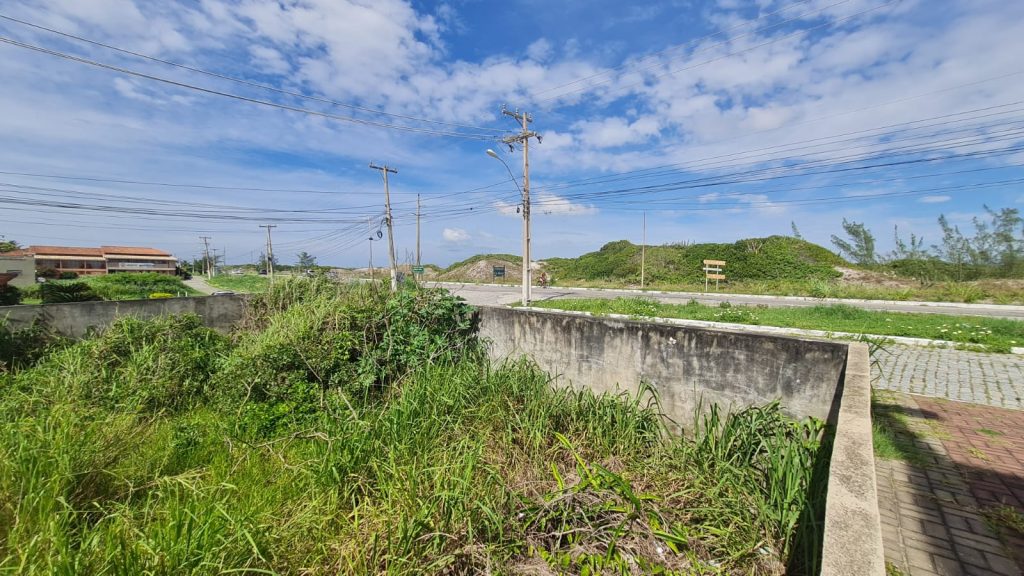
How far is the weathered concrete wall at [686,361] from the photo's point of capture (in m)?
3.39

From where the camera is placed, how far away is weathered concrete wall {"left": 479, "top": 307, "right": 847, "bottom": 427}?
3.39 m

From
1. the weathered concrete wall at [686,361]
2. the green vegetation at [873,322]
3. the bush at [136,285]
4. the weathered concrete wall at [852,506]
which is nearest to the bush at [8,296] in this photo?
the bush at [136,285]

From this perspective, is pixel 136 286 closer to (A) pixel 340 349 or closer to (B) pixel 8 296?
(B) pixel 8 296

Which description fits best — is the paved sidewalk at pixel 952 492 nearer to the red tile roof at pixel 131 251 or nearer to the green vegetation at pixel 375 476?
the green vegetation at pixel 375 476

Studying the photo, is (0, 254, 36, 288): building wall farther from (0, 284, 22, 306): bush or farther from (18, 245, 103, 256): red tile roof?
(18, 245, 103, 256): red tile roof

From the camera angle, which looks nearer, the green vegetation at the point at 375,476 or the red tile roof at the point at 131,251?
the green vegetation at the point at 375,476

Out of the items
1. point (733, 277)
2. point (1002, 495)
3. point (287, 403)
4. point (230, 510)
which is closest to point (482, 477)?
point (230, 510)

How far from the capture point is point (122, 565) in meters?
1.79

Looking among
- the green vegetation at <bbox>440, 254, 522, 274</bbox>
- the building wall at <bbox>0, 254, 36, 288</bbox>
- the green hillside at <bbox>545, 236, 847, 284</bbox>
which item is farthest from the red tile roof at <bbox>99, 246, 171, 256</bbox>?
the green hillside at <bbox>545, 236, 847, 284</bbox>

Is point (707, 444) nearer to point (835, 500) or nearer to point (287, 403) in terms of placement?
point (835, 500)

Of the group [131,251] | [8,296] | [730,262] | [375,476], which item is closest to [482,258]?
[730,262]

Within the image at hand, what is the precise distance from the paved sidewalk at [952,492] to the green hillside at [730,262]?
20293mm

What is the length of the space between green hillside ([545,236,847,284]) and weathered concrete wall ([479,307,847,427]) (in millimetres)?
21858

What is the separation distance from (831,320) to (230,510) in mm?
11800
